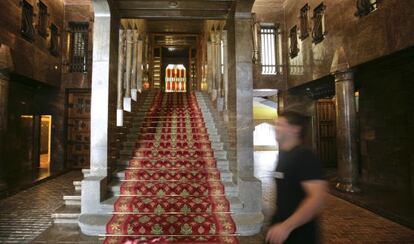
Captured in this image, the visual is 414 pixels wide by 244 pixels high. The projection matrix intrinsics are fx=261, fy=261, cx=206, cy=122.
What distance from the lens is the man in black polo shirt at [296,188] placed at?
166 cm

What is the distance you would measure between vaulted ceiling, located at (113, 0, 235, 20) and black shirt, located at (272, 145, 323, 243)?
3890 mm

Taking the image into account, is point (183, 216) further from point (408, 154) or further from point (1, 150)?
point (408, 154)

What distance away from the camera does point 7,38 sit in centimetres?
650

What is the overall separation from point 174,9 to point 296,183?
178 inches

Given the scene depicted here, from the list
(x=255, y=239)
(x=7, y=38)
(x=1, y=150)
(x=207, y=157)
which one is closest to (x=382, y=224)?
(x=255, y=239)

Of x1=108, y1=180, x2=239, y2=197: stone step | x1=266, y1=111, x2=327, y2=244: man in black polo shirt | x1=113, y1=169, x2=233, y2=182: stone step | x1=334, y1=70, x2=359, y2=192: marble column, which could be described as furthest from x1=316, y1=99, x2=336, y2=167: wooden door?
x1=266, y1=111, x2=327, y2=244: man in black polo shirt

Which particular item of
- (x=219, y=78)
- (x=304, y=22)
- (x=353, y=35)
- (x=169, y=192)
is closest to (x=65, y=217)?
(x=169, y=192)

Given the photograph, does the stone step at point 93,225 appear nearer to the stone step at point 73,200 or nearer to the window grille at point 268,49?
the stone step at point 73,200

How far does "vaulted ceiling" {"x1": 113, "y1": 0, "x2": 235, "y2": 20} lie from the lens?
16.1 ft

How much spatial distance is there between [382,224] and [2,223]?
5.95m

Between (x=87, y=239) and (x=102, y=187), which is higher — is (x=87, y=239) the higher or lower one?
the lower one

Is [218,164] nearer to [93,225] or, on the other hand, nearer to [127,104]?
[93,225]

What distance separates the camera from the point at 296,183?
176 centimetres

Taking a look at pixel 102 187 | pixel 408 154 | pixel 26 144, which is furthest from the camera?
pixel 26 144
